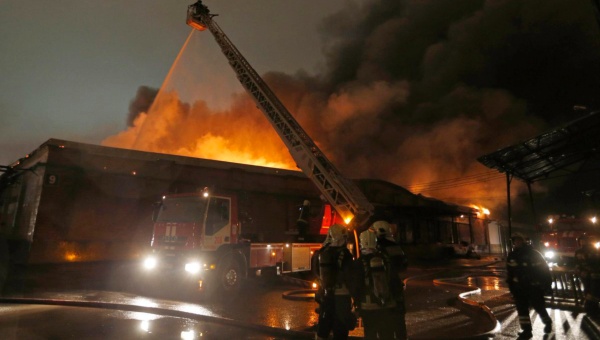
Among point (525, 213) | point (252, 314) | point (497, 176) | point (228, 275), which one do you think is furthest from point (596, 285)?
point (525, 213)

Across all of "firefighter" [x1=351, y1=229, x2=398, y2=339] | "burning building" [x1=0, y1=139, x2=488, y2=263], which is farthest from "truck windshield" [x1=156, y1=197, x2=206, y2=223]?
"firefighter" [x1=351, y1=229, x2=398, y2=339]

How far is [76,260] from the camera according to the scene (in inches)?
496

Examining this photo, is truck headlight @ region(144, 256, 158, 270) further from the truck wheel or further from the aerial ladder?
the aerial ladder

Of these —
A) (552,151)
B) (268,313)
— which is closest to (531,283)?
(268,313)

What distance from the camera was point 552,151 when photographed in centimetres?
872

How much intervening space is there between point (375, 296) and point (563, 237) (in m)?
13.4

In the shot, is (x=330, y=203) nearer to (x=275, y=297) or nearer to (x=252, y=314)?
(x=275, y=297)

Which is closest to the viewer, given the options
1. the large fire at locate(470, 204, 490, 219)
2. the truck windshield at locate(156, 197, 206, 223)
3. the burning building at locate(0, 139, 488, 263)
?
the truck windshield at locate(156, 197, 206, 223)

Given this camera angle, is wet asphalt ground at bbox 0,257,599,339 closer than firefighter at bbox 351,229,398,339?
No

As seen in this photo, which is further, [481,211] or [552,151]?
[481,211]

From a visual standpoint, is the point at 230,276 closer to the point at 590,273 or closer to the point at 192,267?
the point at 192,267

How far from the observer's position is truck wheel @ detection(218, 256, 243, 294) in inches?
325

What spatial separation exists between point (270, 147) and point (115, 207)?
1300 centimetres

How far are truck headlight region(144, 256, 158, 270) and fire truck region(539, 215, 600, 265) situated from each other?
12.6 metres
